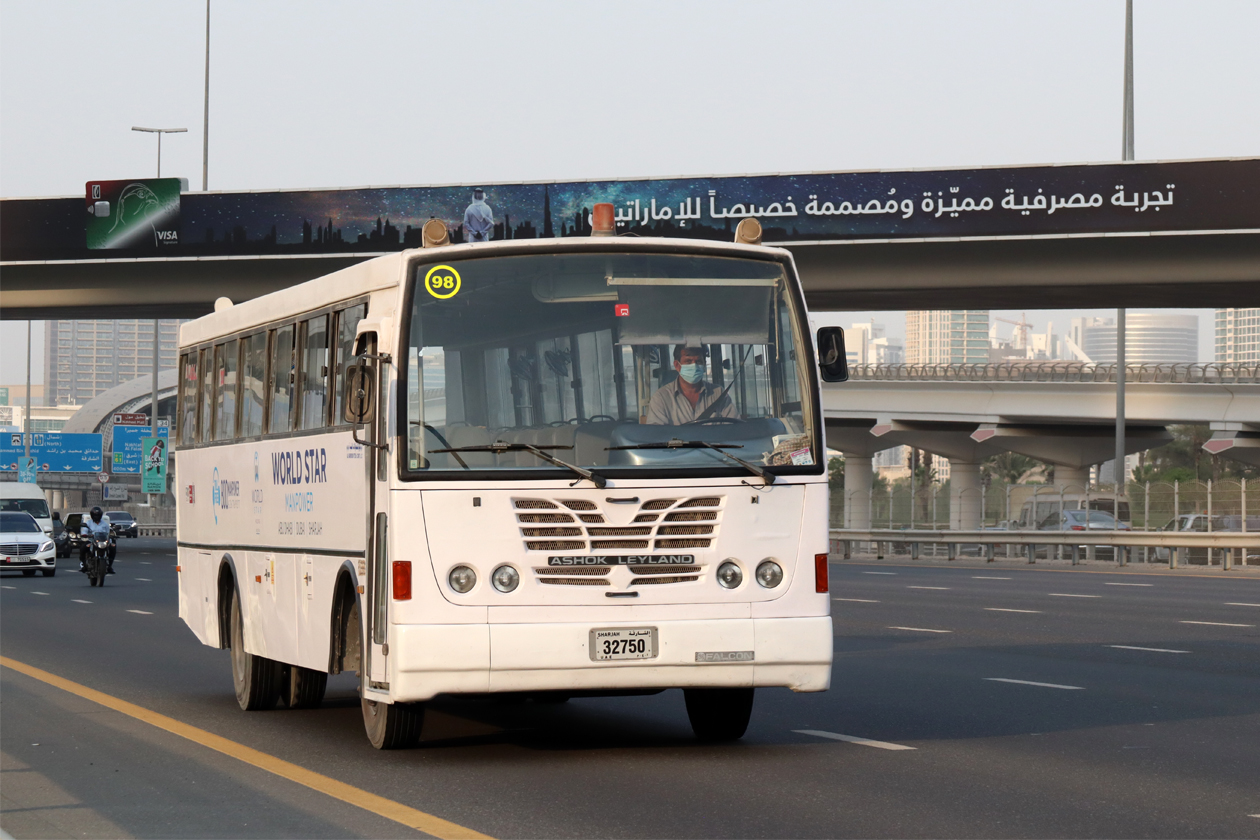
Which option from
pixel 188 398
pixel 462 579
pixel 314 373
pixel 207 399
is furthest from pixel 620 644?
pixel 188 398

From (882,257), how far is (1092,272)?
14.1ft

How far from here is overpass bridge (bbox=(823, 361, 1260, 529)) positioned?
2510 inches

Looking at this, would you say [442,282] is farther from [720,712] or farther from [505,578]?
[720,712]

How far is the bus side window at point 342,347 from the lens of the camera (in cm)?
1105

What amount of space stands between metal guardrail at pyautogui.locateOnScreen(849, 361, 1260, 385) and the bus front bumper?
50.3 meters

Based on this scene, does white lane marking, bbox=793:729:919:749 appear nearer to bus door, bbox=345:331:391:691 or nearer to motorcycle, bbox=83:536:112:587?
bus door, bbox=345:331:391:691

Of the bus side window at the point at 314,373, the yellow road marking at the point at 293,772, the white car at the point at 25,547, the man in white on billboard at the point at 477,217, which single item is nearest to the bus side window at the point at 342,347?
the bus side window at the point at 314,373

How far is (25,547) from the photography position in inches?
1624

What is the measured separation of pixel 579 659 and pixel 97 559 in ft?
87.4

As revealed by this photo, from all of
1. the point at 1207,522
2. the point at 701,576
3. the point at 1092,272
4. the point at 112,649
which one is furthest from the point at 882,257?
the point at 701,576

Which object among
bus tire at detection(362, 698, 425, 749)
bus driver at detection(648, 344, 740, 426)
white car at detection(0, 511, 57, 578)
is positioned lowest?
white car at detection(0, 511, 57, 578)

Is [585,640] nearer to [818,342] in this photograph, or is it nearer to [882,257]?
[818,342]

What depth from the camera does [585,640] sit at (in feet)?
31.9

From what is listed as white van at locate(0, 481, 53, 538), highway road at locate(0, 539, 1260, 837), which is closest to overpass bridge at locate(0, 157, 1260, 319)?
white van at locate(0, 481, 53, 538)
